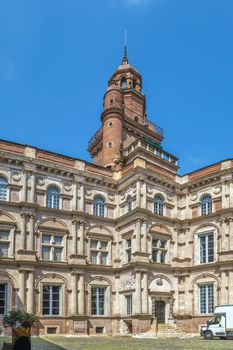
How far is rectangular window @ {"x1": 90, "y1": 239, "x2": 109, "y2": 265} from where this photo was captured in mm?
43656

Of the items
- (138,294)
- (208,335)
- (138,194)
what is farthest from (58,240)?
(208,335)

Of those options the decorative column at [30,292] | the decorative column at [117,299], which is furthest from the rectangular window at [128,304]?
the decorative column at [30,292]

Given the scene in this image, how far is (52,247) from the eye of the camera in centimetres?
4138

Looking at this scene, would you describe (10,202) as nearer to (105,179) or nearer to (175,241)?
(105,179)

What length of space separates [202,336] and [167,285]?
268 inches

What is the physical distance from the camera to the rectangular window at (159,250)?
43.7m

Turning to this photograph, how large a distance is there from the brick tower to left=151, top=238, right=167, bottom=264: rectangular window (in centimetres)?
1019

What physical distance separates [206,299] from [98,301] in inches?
396

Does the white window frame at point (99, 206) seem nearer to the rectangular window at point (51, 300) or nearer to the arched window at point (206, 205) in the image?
the rectangular window at point (51, 300)

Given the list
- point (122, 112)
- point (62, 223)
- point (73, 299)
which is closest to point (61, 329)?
point (73, 299)

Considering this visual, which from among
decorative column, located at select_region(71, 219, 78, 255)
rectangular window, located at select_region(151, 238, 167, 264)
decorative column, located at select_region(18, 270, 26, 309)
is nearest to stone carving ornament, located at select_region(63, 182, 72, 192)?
decorative column, located at select_region(71, 219, 78, 255)

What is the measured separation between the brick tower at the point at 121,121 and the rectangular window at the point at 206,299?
637 inches

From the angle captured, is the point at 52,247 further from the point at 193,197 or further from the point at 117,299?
the point at 193,197

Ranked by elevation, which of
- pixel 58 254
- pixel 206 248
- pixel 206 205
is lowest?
pixel 58 254
